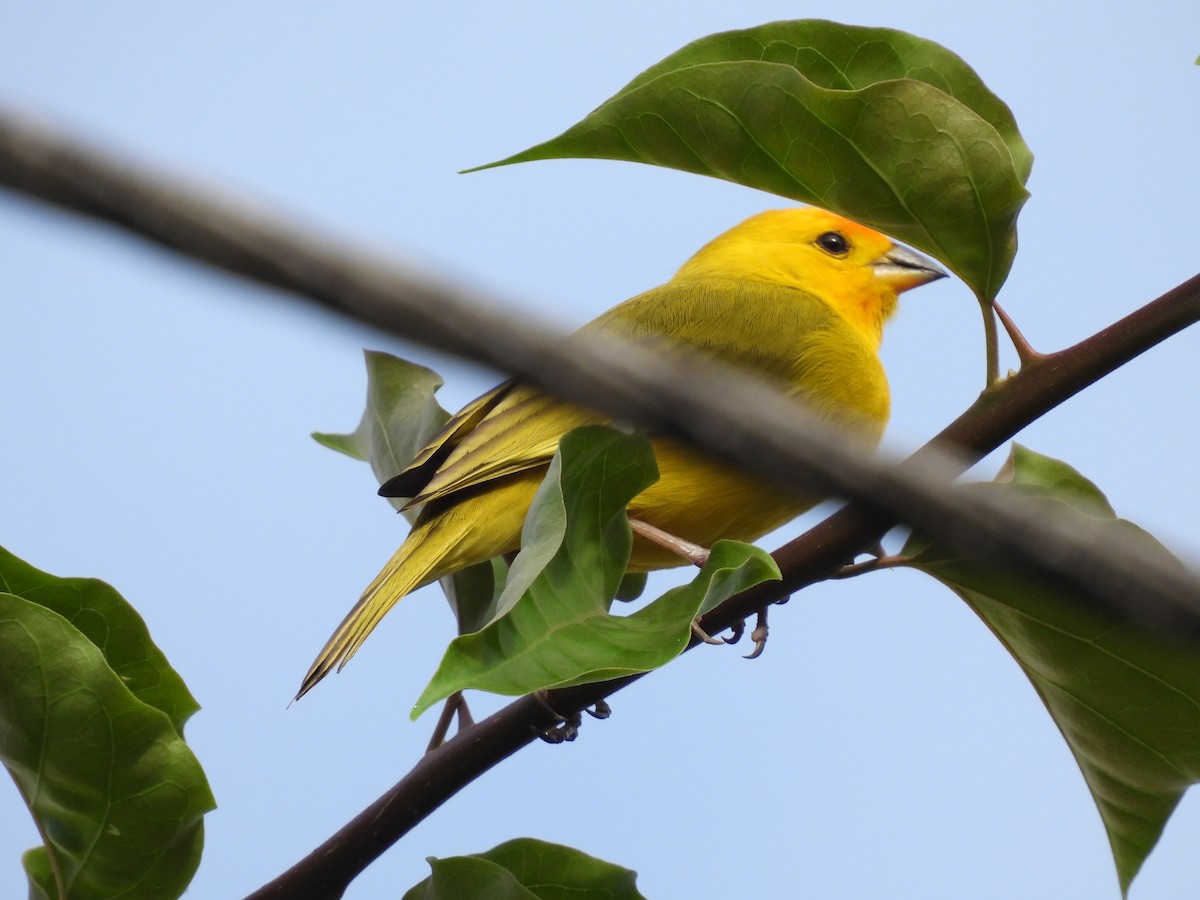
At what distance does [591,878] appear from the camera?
1753mm

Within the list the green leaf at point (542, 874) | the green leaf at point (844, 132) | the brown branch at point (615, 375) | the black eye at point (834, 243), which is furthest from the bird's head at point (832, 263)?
the brown branch at point (615, 375)

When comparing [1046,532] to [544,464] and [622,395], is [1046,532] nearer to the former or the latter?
[622,395]

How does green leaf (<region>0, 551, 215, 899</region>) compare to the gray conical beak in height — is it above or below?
below

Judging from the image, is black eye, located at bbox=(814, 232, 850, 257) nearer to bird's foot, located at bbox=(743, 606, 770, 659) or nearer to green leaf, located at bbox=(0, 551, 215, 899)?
bird's foot, located at bbox=(743, 606, 770, 659)

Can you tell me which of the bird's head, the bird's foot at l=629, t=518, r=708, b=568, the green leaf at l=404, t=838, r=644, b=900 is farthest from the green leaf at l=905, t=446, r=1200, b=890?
the bird's head

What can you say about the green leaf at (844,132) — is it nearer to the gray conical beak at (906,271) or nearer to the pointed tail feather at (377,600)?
the pointed tail feather at (377,600)

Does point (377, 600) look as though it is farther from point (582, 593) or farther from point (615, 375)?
point (615, 375)

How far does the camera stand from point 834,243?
4.09m

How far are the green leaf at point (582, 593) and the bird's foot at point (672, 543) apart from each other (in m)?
1.09

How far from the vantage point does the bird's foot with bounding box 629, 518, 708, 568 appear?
267 centimetres

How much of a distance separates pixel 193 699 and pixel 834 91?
112 cm

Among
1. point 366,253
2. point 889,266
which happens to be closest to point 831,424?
point 366,253

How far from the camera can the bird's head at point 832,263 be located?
3955mm

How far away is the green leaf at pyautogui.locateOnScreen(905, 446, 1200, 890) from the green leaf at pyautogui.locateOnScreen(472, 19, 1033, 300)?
337mm
